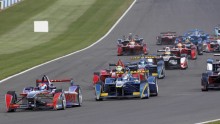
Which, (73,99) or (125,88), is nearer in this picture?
(73,99)

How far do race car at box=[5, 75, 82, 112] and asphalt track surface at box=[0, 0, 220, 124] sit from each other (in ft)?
1.06

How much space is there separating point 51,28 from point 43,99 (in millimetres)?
50923

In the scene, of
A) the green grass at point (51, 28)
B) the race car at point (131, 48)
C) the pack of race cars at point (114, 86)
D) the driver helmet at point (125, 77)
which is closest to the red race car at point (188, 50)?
the pack of race cars at point (114, 86)

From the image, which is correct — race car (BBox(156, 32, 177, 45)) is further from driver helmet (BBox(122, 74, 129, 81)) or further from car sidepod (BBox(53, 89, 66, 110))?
car sidepod (BBox(53, 89, 66, 110))

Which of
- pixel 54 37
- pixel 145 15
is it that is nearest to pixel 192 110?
pixel 54 37

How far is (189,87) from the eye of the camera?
31.9 metres

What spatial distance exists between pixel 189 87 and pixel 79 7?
57.8m

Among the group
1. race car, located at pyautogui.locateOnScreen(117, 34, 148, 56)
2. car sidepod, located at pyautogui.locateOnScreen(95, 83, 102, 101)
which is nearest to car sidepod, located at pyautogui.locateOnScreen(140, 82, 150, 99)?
car sidepod, located at pyautogui.locateOnScreen(95, 83, 102, 101)

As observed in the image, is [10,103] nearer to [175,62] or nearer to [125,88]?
[125,88]

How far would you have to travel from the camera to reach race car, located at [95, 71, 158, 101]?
27.4 metres

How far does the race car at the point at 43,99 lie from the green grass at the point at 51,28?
13.0m

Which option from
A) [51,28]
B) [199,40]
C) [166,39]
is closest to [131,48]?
[199,40]

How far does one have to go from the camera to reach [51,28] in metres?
75.9

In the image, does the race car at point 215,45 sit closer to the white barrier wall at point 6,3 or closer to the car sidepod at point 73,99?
the car sidepod at point 73,99
